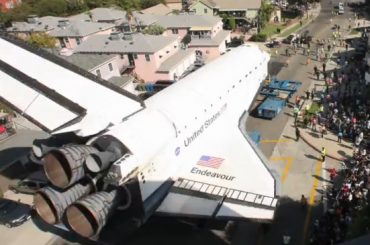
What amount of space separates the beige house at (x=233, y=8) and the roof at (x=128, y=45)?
28565 mm

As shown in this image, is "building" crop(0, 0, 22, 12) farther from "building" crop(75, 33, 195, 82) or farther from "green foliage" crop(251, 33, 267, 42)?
"green foliage" crop(251, 33, 267, 42)

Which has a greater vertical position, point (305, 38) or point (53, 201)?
point (53, 201)

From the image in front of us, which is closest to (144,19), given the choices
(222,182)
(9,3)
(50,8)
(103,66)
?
(103,66)

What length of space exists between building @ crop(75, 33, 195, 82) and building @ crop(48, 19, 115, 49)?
10.0 metres

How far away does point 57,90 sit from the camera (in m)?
21.1

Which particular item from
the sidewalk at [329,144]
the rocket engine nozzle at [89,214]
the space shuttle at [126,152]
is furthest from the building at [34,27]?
the rocket engine nozzle at [89,214]

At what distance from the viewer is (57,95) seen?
793 inches

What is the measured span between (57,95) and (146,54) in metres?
31.0

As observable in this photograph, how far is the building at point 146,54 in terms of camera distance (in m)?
50.2

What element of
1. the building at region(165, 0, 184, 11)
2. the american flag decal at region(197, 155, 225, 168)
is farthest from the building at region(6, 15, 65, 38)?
the american flag decal at region(197, 155, 225, 168)

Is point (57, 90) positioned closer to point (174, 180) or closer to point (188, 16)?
point (174, 180)

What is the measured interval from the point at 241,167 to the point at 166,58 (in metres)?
32.0

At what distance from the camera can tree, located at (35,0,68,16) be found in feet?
318

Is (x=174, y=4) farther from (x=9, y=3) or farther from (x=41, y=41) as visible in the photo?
(x=41, y=41)
